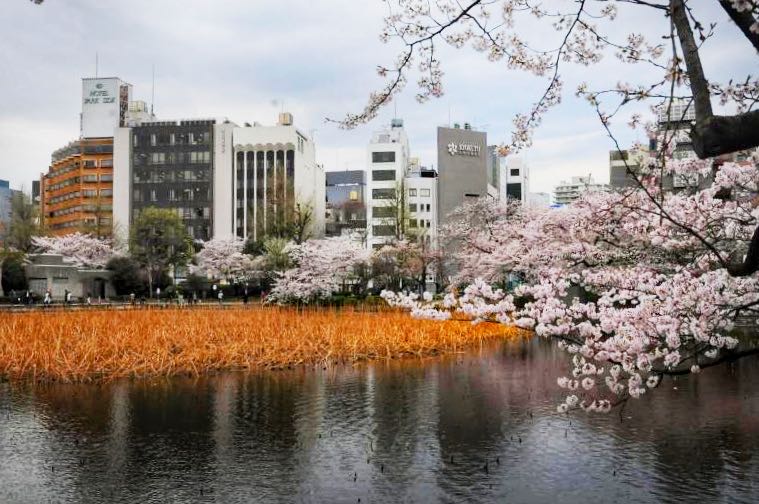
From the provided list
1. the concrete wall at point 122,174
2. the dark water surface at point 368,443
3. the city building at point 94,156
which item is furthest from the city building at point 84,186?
the dark water surface at point 368,443

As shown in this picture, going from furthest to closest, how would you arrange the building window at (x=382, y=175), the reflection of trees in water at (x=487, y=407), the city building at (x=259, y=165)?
the city building at (x=259, y=165), the building window at (x=382, y=175), the reflection of trees in water at (x=487, y=407)

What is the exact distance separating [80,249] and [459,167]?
1838 inches

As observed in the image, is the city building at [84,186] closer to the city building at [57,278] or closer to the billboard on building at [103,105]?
the billboard on building at [103,105]

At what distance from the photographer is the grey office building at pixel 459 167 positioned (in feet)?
301

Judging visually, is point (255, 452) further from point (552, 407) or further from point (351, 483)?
point (552, 407)

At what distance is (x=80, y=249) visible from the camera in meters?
74.2

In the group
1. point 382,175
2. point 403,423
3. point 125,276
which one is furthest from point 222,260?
point 403,423

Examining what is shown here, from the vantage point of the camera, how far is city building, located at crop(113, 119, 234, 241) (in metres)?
99.2

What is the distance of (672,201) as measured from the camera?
13.3m

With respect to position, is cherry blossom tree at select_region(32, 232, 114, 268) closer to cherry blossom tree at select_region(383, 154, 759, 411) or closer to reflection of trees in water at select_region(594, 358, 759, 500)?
reflection of trees in water at select_region(594, 358, 759, 500)

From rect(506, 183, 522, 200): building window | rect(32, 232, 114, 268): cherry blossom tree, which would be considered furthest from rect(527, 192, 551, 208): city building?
rect(32, 232, 114, 268): cherry blossom tree

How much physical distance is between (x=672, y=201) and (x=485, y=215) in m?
35.4

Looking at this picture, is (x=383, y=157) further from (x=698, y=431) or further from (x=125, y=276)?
(x=698, y=431)

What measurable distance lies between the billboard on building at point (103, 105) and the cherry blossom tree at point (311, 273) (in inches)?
2587
